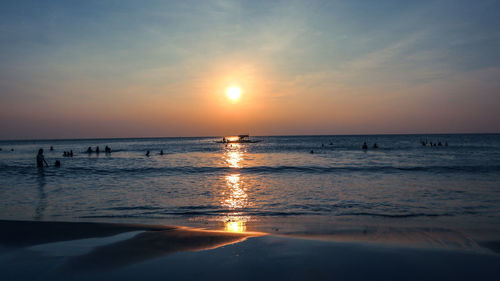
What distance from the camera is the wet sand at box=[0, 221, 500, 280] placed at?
17.5 ft

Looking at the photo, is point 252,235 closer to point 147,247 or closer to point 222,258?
point 222,258

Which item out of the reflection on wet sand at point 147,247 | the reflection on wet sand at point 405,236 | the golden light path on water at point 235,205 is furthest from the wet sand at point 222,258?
the golden light path on water at point 235,205

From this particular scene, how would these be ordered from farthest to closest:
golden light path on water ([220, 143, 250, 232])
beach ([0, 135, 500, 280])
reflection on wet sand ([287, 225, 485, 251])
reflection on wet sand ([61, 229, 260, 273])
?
golden light path on water ([220, 143, 250, 232]), reflection on wet sand ([287, 225, 485, 251]), reflection on wet sand ([61, 229, 260, 273]), beach ([0, 135, 500, 280])

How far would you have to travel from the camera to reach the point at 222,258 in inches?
239

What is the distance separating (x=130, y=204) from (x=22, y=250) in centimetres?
628

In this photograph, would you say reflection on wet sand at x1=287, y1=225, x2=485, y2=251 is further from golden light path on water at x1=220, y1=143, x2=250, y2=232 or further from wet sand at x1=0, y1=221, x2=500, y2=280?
golden light path on water at x1=220, y1=143, x2=250, y2=232

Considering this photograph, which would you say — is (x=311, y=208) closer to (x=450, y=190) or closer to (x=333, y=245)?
(x=333, y=245)

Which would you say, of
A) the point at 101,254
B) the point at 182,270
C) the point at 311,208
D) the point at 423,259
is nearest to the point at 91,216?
the point at 101,254

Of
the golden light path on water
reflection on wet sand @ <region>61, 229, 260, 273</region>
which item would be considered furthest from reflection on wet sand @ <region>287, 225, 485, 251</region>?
reflection on wet sand @ <region>61, 229, 260, 273</region>

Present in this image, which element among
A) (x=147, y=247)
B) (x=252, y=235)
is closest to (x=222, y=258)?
(x=252, y=235)

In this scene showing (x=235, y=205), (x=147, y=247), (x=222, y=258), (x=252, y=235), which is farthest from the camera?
(x=235, y=205)

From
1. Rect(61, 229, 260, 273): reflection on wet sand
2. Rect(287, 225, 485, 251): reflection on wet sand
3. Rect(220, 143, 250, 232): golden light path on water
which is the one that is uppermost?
Rect(61, 229, 260, 273): reflection on wet sand

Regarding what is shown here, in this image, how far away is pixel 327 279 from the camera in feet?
16.9

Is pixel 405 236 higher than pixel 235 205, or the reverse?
pixel 405 236
